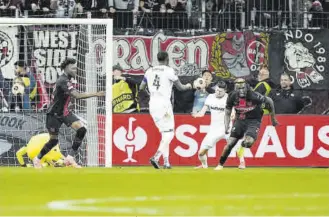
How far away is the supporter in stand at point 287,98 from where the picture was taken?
70.9 feet

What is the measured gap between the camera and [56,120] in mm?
18031

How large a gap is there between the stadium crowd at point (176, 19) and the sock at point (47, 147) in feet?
6.51

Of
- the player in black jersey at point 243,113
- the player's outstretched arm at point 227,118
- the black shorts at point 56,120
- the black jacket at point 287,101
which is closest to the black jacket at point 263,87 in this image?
the black jacket at point 287,101

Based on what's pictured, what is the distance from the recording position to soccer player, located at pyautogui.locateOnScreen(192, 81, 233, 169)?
19828mm

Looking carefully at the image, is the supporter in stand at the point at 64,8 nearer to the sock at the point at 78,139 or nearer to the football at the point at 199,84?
the football at the point at 199,84

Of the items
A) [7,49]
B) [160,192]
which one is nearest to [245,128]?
[7,49]

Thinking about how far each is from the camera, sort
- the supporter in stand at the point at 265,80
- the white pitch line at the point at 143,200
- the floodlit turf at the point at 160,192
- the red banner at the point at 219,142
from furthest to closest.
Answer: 1. the supporter in stand at the point at 265,80
2. the red banner at the point at 219,142
3. the floodlit turf at the point at 160,192
4. the white pitch line at the point at 143,200

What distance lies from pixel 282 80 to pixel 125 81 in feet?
9.87

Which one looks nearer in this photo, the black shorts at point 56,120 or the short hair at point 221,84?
the black shorts at point 56,120

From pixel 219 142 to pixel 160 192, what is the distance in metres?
8.46

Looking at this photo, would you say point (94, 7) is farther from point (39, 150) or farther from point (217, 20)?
point (39, 150)

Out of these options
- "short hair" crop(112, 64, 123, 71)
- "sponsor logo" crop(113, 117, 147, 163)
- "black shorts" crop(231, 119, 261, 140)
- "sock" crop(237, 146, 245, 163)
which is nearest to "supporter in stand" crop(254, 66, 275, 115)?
"sock" crop(237, 146, 245, 163)

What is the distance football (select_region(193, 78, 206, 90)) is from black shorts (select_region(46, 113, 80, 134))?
4041 mm

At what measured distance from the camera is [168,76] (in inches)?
708
